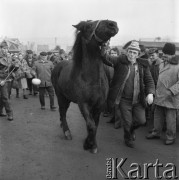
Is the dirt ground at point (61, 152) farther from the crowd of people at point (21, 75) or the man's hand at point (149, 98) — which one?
the man's hand at point (149, 98)

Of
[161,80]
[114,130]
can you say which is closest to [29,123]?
[114,130]

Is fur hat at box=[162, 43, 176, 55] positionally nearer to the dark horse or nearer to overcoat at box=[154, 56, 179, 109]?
overcoat at box=[154, 56, 179, 109]

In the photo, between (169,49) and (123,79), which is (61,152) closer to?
(123,79)

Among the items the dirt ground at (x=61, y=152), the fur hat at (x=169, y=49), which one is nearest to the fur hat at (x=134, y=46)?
the fur hat at (x=169, y=49)

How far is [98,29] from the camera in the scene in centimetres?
412

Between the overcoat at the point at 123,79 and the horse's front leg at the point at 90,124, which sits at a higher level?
the overcoat at the point at 123,79

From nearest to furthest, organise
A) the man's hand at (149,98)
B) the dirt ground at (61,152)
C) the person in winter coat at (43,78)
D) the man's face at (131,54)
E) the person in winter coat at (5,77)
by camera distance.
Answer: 1. the dirt ground at (61,152)
2. the man's hand at (149,98)
3. the man's face at (131,54)
4. the person in winter coat at (5,77)
5. the person in winter coat at (43,78)

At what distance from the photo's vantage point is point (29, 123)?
22.6ft

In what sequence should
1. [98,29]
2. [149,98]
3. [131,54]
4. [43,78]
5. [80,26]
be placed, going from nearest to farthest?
[98,29] → [80,26] → [149,98] → [131,54] → [43,78]

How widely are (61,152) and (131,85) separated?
1.74 metres

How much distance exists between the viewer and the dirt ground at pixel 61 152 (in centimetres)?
390

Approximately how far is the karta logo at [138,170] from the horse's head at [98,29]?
195 cm

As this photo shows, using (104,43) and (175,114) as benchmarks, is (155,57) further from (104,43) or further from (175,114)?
(104,43)

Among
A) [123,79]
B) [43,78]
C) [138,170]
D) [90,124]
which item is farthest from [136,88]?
[43,78]
